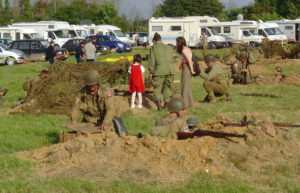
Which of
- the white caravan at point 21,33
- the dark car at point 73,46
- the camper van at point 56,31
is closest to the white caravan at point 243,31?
the dark car at point 73,46

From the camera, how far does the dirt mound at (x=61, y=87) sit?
1401cm

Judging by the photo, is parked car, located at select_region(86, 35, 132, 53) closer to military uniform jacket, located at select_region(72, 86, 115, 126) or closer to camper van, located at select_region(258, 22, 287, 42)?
camper van, located at select_region(258, 22, 287, 42)

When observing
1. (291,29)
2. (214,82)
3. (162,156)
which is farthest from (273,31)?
(162,156)

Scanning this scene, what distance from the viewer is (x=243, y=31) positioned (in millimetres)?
49000

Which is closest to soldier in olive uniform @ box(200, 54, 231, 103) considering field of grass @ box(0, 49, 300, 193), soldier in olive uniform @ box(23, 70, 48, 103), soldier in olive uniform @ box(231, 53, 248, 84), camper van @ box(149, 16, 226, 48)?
field of grass @ box(0, 49, 300, 193)

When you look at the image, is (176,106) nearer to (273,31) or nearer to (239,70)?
(239,70)

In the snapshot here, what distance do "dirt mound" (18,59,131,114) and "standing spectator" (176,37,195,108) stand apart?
3173 mm

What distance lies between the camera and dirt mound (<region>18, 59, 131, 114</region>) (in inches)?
551

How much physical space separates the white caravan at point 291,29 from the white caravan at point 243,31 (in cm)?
604

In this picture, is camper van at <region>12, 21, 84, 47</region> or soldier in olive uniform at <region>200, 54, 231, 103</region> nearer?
soldier in olive uniform at <region>200, 54, 231, 103</region>

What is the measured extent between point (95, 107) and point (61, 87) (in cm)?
558

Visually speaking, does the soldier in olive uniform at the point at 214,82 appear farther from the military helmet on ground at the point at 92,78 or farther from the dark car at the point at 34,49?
the dark car at the point at 34,49

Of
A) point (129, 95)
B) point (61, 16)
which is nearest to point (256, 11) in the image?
point (61, 16)

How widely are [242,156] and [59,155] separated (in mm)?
2862
